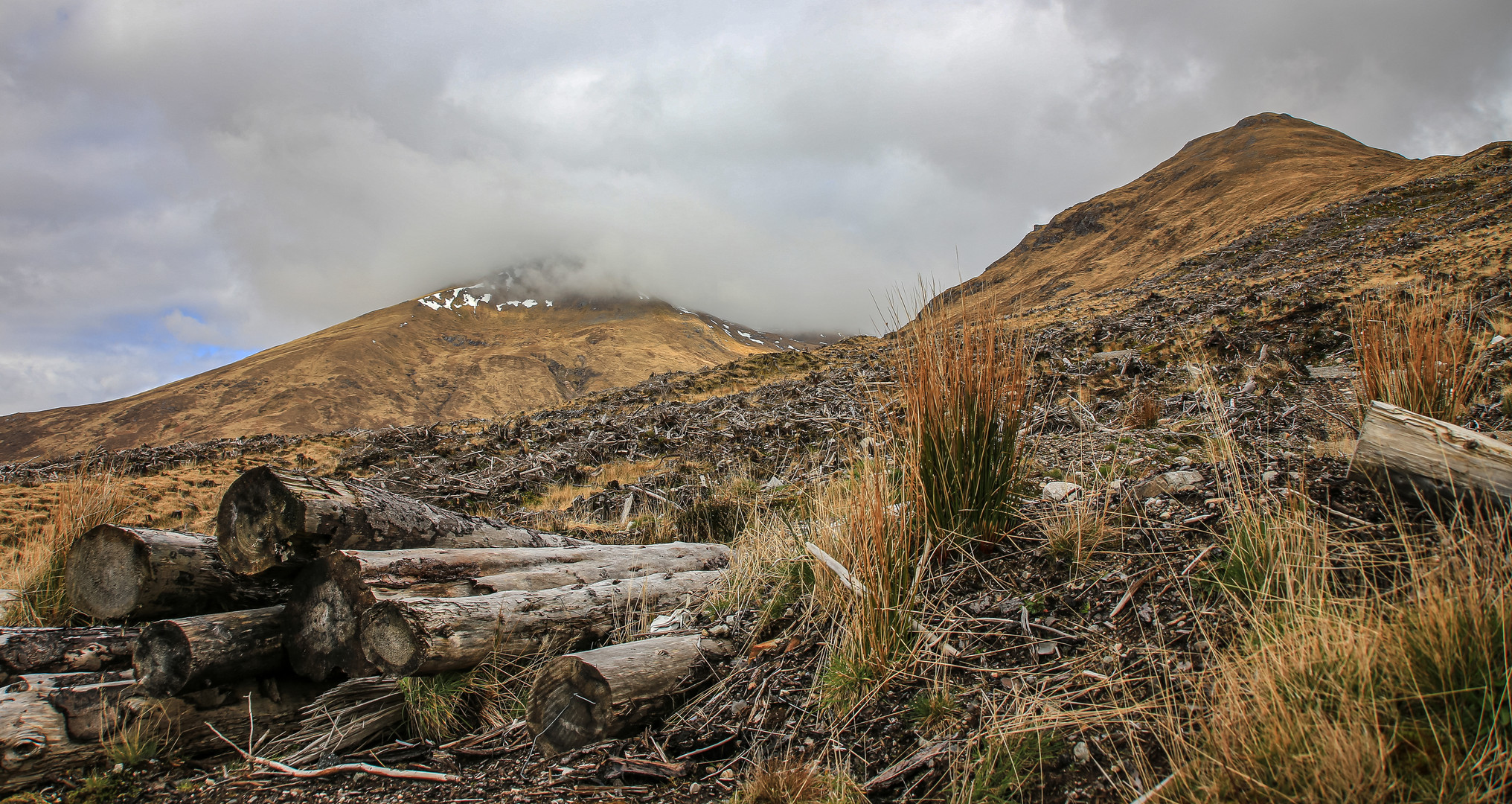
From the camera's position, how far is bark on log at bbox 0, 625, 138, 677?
2.92 metres

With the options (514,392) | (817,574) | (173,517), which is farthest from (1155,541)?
(514,392)

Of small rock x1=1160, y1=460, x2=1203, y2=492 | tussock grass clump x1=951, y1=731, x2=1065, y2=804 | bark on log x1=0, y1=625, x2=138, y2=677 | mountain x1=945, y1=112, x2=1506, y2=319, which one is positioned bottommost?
tussock grass clump x1=951, y1=731, x2=1065, y2=804

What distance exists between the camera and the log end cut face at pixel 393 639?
2762 mm

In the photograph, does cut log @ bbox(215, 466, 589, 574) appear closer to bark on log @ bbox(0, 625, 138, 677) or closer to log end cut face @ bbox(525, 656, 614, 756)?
bark on log @ bbox(0, 625, 138, 677)

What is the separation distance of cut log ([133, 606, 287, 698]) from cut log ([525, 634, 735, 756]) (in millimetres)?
1507

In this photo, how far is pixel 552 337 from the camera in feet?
457

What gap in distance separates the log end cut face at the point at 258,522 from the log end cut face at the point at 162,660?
39 cm

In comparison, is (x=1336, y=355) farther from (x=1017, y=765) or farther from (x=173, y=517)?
Result: (x=173, y=517)

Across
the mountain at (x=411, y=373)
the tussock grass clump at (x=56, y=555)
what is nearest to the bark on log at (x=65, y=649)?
the tussock grass clump at (x=56, y=555)

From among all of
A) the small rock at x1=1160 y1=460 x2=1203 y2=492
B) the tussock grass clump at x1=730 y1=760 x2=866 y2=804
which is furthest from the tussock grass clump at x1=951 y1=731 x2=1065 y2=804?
the small rock at x1=1160 y1=460 x2=1203 y2=492

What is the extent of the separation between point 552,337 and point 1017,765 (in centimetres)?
14593

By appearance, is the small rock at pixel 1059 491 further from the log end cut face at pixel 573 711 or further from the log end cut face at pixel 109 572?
the log end cut face at pixel 109 572

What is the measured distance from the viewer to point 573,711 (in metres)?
2.60

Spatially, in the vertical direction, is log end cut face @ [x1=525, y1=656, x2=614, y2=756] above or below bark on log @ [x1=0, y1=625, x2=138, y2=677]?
below
